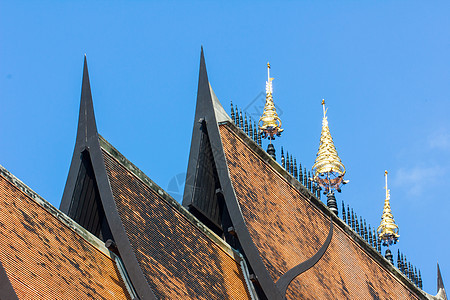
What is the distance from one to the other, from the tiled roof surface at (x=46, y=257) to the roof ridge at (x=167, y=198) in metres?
2.60

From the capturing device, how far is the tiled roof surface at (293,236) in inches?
1040

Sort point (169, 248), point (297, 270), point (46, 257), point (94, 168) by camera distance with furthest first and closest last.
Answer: point (297, 270), point (169, 248), point (94, 168), point (46, 257)

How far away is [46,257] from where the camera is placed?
765 inches

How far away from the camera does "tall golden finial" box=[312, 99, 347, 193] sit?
37500 millimetres

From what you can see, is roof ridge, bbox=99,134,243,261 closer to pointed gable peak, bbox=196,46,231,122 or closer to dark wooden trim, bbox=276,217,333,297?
dark wooden trim, bbox=276,217,333,297

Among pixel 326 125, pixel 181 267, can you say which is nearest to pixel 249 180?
pixel 181 267

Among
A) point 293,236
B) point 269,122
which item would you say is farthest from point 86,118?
point 269,122

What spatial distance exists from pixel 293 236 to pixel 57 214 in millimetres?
8339

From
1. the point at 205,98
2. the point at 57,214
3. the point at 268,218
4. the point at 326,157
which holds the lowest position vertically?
the point at 57,214

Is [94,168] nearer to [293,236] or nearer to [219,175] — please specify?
[219,175]

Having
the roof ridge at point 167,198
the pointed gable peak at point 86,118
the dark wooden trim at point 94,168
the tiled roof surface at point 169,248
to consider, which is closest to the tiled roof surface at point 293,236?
the roof ridge at point 167,198

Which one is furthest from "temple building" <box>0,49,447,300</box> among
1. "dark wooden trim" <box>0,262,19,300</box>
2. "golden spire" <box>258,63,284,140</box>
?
"golden spire" <box>258,63,284,140</box>

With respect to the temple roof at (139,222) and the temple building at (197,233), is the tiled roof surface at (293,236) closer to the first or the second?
the temple building at (197,233)

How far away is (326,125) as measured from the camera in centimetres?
4003
